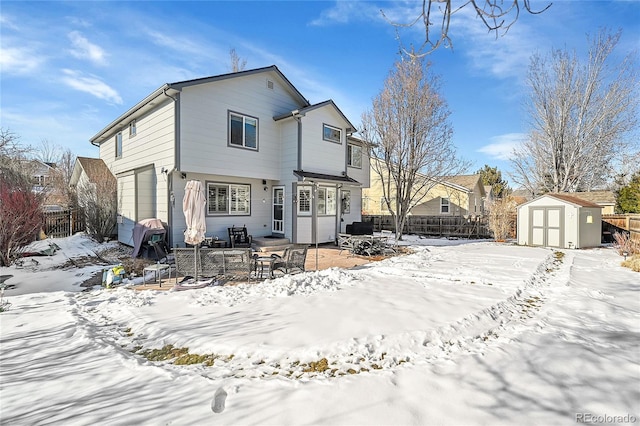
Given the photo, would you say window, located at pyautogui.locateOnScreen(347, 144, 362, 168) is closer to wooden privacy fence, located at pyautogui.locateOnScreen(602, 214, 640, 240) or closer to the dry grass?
the dry grass

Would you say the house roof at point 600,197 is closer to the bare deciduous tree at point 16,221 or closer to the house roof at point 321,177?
the house roof at point 321,177

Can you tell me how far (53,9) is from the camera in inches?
350

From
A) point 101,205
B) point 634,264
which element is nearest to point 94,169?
point 101,205

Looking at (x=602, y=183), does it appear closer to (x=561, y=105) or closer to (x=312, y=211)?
(x=561, y=105)

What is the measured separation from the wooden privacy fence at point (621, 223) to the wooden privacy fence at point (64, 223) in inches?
1098

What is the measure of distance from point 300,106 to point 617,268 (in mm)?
14032

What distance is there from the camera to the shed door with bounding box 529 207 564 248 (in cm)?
1462

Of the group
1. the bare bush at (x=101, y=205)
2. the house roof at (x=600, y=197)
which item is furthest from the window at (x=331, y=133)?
the house roof at (x=600, y=197)

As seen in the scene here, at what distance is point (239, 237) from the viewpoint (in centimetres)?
1268

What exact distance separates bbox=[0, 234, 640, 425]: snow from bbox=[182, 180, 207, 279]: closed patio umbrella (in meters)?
1.40

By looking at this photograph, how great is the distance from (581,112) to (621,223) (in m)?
8.40

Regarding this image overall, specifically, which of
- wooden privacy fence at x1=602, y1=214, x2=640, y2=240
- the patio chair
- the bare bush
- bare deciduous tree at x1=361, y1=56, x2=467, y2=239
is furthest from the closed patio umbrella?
wooden privacy fence at x1=602, y1=214, x2=640, y2=240

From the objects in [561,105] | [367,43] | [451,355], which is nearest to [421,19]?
[451,355]

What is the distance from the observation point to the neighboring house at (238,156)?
37.5 ft
